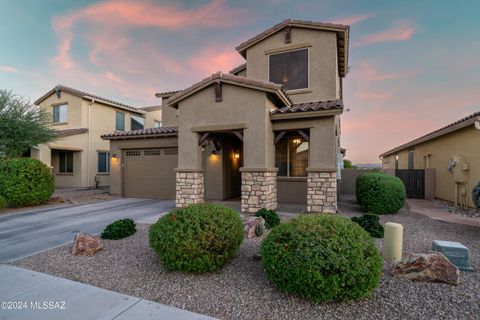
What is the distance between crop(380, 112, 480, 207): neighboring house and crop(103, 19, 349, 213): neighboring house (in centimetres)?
524

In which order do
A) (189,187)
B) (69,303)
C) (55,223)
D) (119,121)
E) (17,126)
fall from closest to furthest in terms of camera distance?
(69,303) < (55,223) < (189,187) < (17,126) < (119,121)

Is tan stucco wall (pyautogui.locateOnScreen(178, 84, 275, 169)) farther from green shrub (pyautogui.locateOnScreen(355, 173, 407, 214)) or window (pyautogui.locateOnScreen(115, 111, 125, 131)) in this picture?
window (pyautogui.locateOnScreen(115, 111, 125, 131))

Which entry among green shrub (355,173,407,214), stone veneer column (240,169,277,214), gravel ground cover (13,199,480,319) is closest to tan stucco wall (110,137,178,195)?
stone veneer column (240,169,277,214)

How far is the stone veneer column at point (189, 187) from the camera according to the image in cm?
898

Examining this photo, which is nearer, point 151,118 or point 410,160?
point 410,160

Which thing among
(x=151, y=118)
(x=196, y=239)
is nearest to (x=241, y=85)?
(x=196, y=239)

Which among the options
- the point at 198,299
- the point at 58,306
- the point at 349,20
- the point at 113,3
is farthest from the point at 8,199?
the point at 349,20

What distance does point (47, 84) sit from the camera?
18.0m

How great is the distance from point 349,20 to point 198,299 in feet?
41.2

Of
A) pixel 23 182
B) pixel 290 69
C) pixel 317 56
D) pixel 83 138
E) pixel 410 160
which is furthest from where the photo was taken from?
pixel 410 160

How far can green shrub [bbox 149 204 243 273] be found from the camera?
357 centimetres

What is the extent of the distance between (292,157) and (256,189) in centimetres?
321

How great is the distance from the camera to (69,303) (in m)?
3.02

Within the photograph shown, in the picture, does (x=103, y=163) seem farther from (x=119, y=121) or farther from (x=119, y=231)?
(x=119, y=231)
